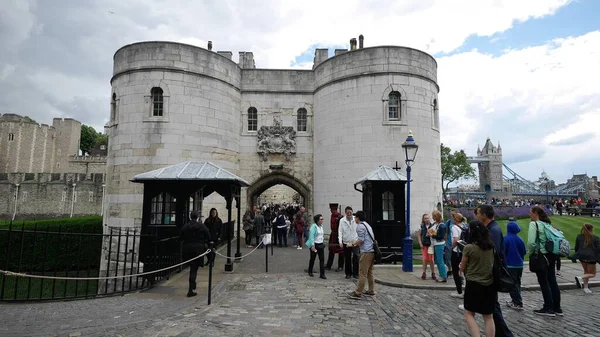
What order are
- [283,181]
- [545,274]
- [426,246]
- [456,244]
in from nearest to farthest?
[545,274] → [456,244] → [426,246] → [283,181]

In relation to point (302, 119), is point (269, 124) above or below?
below

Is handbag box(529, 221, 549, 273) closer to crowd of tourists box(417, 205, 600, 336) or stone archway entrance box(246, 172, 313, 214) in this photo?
crowd of tourists box(417, 205, 600, 336)

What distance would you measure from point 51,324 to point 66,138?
7010cm

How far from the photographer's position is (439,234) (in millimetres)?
8719

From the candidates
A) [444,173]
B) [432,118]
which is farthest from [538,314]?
[444,173]

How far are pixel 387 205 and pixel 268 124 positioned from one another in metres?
9.28

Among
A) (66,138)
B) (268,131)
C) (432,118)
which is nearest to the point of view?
(432,118)

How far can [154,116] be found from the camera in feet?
53.5

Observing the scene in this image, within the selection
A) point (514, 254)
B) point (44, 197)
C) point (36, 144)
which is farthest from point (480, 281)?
point (36, 144)

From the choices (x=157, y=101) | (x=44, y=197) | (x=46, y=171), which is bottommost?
(x=44, y=197)

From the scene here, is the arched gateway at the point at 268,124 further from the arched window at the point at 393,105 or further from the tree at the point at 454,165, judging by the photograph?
the tree at the point at 454,165

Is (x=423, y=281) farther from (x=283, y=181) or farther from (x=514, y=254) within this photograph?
(x=283, y=181)

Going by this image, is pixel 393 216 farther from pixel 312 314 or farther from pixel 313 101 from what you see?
pixel 313 101

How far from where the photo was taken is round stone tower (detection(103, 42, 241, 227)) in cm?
1588
